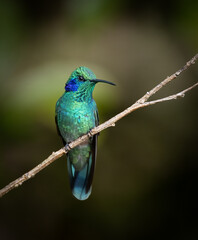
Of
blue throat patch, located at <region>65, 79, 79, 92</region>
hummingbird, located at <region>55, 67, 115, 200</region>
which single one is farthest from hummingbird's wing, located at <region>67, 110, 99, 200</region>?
blue throat patch, located at <region>65, 79, 79, 92</region>

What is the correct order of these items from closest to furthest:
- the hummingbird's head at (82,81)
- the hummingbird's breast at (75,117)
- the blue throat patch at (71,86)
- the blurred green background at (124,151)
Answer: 1. the hummingbird's head at (82,81)
2. the blue throat patch at (71,86)
3. the hummingbird's breast at (75,117)
4. the blurred green background at (124,151)

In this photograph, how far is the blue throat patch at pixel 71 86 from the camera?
2.63m

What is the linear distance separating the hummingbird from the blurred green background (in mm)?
477

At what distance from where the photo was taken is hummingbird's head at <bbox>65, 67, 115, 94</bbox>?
2480 mm

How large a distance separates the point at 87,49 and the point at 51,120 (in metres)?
2.20

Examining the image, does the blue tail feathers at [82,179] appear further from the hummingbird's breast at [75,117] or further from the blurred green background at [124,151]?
the blurred green background at [124,151]

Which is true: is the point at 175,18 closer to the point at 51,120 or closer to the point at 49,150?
the point at 51,120

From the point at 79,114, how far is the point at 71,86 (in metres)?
0.22

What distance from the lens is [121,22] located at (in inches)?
179

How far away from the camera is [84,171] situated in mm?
3082

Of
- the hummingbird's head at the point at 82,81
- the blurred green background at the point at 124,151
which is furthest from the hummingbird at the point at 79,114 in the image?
Result: the blurred green background at the point at 124,151

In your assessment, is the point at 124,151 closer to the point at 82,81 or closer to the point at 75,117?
the point at 75,117

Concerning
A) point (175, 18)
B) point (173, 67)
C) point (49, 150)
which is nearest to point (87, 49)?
point (173, 67)

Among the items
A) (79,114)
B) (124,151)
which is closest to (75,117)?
(79,114)
